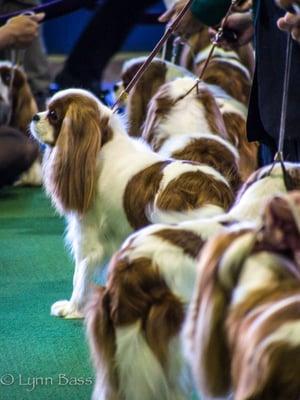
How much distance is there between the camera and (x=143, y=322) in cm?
283

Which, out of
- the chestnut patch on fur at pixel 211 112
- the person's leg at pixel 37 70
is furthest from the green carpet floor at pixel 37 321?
the person's leg at pixel 37 70

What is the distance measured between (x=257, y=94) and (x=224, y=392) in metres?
1.84

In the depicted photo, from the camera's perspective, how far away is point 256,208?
10.1ft

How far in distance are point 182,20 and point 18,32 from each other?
119 centimetres

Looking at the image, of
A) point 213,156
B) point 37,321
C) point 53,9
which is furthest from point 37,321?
point 53,9

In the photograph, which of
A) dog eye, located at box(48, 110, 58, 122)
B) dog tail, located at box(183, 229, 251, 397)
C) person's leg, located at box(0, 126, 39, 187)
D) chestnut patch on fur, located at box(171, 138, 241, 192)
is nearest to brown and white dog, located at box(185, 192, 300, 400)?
dog tail, located at box(183, 229, 251, 397)

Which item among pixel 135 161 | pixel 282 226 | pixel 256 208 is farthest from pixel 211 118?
pixel 282 226

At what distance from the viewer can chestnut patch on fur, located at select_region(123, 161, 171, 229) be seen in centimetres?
409

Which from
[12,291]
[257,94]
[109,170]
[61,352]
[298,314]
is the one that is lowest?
[12,291]

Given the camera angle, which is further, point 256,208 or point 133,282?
point 256,208

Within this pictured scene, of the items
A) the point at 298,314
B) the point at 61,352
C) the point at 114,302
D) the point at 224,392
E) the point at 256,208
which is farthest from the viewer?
the point at 61,352

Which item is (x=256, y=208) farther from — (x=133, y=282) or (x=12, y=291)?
(x=12, y=291)

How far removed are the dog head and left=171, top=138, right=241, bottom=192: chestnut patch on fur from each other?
57cm

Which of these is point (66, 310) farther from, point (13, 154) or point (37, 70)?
point (37, 70)
